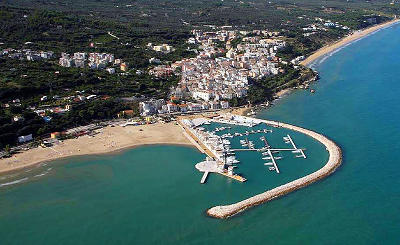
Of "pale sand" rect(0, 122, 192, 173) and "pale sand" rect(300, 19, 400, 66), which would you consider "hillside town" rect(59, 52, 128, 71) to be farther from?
"pale sand" rect(300, 19, 400, 66)

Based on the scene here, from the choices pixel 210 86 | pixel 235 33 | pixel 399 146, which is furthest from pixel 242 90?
pixel 235 33

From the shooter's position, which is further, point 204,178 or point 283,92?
point 283,92

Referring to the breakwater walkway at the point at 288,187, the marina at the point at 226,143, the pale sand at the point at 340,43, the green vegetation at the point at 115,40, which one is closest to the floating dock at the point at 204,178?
the marina at the point at 226,143

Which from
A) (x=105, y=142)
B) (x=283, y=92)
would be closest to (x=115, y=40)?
(x=283, y=92)

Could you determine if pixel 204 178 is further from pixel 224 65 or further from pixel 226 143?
pixel 224 65

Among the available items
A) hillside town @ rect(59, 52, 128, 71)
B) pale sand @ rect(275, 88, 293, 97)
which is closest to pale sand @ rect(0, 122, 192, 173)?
pale sand @ rect(275, 88, 293, 97)

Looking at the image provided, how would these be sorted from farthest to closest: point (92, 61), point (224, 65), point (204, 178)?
point (224, 65) < point (92, 61) < point (204, 178)
